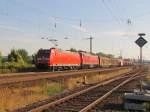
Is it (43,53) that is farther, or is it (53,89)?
(43,53)

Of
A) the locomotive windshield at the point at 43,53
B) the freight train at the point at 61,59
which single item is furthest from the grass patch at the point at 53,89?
the locomotive windshield at the point at 43,53

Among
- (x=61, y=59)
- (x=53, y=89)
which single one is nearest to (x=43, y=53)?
(x=61, y=59)

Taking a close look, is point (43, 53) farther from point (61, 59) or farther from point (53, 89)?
point (53, 89)

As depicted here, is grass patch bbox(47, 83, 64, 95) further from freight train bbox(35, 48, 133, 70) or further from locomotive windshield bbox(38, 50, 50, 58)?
locomotive windshield bbox(38, 50, 50, 58)

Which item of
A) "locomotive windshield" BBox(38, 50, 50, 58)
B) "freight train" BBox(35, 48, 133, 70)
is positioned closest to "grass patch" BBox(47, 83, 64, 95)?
"freight train" BBox(35, 48, 133, 70)

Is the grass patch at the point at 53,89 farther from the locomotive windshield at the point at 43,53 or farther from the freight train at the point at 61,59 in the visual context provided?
the locomotive windshield at the point at 43,53

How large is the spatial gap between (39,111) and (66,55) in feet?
134

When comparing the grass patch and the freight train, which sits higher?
the freight train

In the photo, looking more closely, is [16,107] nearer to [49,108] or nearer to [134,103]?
[49,108]

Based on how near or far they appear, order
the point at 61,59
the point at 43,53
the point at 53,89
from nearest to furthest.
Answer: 1. the point at 53,89
2. the point at 43,53
3. the point at 61,59

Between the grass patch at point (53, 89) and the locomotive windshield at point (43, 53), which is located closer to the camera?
the grass patch at point (53, 89)

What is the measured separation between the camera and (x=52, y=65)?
159 feet

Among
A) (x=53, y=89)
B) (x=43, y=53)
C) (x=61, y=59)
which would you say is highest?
(x=43, y=53)

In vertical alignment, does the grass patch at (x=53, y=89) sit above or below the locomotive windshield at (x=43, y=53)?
below
